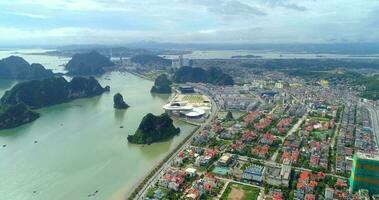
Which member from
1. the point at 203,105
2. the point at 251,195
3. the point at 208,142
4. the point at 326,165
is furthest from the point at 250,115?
the point at 251,195

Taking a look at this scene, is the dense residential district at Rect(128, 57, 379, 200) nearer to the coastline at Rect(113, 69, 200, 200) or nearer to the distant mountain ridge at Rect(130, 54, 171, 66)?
the coastline at Rect(113, 69, 200, 200)

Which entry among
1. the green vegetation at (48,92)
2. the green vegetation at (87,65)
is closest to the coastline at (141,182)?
the green vegetation at (48,92)

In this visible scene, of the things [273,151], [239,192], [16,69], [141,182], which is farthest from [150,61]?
[239,192]

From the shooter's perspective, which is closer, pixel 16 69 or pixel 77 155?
pixel 77 155

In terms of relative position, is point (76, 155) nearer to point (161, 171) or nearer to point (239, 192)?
point (161, 171)

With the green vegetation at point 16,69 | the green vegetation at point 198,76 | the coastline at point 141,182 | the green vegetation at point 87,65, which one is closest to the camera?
the coastline at point 141,182

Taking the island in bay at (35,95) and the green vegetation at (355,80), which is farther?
the green vegetation at (355,80)

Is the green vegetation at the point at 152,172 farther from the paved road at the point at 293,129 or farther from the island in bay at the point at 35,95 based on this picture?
the island in bay at the point at 35,95
